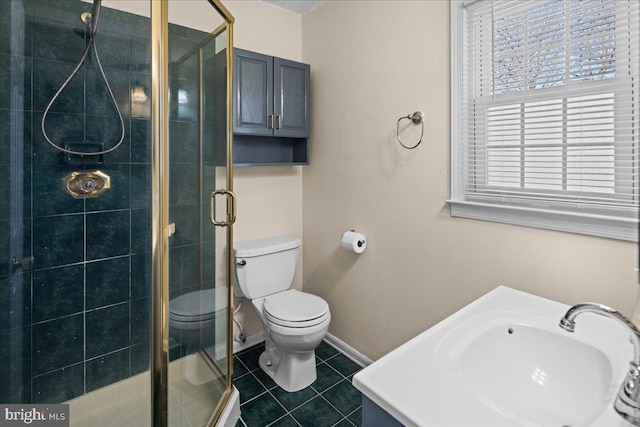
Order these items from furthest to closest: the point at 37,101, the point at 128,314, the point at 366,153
→ the point at 366,153 < the point at 128,314 < the point at 37,101

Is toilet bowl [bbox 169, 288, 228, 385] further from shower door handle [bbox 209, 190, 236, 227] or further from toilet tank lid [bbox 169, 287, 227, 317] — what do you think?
shower door handle [bbox 209, 190, 236, 227]

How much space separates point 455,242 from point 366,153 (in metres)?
0.75

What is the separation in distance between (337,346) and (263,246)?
89 centimetres

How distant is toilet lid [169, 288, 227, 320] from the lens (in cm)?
131

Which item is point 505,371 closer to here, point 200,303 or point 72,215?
point 200,303

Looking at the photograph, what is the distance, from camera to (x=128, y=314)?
154 cm

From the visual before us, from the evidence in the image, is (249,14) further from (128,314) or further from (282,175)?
(128,314)

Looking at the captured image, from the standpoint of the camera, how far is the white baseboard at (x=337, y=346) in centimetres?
220

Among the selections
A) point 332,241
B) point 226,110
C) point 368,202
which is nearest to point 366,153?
point 368,202

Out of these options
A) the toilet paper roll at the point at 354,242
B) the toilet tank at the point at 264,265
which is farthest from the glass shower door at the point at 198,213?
the toilet paper roll at the point at 354,242

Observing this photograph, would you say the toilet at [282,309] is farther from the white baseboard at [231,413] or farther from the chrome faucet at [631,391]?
the chrome faucet at [631,391]

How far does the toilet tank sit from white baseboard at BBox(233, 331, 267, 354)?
0.43 metres

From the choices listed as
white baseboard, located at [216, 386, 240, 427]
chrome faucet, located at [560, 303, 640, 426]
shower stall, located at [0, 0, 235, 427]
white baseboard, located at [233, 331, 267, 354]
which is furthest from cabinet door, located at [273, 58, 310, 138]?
chrome faucet, located at [560, 303, 640, 426]

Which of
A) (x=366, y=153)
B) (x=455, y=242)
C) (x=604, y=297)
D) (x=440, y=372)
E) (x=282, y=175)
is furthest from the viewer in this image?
(x=282, y=175)
